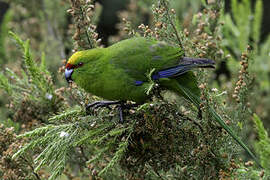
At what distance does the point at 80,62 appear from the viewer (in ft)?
7.24

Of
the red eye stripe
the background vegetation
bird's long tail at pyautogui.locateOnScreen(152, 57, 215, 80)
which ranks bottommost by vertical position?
the background vegetation

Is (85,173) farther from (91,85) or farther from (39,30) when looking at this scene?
(39,30)

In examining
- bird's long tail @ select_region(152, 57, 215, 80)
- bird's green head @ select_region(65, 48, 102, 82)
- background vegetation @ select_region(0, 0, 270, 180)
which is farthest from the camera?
bird's green head @ select_region(65, 48, 102, 82)

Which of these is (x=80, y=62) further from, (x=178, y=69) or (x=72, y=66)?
(x=178, y=69)

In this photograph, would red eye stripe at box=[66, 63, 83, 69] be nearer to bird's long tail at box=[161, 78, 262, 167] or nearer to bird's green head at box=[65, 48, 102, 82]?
bird's green head at box=[65, 48, 102, 82]

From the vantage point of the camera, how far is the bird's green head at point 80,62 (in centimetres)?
219

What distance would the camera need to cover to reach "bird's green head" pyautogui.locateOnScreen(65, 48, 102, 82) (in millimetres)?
2189

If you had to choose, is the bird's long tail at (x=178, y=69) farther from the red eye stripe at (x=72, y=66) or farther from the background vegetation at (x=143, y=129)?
the red eye stripe at (x=72, y=66)

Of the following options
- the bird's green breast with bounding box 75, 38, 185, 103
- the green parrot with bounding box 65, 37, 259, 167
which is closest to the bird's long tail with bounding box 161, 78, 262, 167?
the green parrot with bounding box 65, 37, 259, 167

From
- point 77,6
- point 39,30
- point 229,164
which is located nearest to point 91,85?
point 77,6

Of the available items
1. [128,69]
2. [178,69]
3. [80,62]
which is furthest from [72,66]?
[178,69]

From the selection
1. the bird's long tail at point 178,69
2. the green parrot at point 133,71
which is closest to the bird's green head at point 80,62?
Answer: the green parrot at point 133,71

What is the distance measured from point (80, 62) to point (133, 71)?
1.18 ft

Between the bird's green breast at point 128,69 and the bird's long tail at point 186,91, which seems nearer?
the bird's long tail at point 186,91
